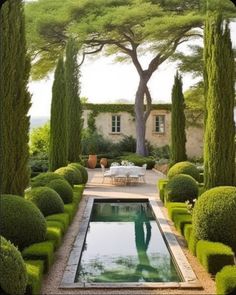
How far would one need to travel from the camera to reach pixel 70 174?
50.1ft

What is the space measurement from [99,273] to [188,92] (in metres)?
25.1

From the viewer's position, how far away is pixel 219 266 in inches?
269

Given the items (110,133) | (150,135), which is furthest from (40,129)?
(150,135)

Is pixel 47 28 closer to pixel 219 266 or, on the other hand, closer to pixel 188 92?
pixel 188 92

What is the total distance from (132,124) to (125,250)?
→ 23712 mm

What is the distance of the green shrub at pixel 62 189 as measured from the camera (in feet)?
38.7

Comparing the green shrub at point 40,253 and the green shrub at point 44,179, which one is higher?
the green shrub at point 44,179

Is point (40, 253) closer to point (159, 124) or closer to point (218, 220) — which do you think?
point (218, 220)

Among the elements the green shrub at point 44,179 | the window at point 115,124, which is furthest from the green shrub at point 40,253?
the window at point 115,124

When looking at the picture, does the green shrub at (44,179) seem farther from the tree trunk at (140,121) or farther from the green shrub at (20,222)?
the tree trunk at (140,121)

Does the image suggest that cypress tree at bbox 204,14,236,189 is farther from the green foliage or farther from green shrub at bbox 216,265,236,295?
the green foliage

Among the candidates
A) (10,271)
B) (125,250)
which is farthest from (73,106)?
(10,271)

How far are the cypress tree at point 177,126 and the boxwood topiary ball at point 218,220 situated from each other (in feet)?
33.0

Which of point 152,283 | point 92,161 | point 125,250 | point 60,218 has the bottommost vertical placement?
point 125,250
